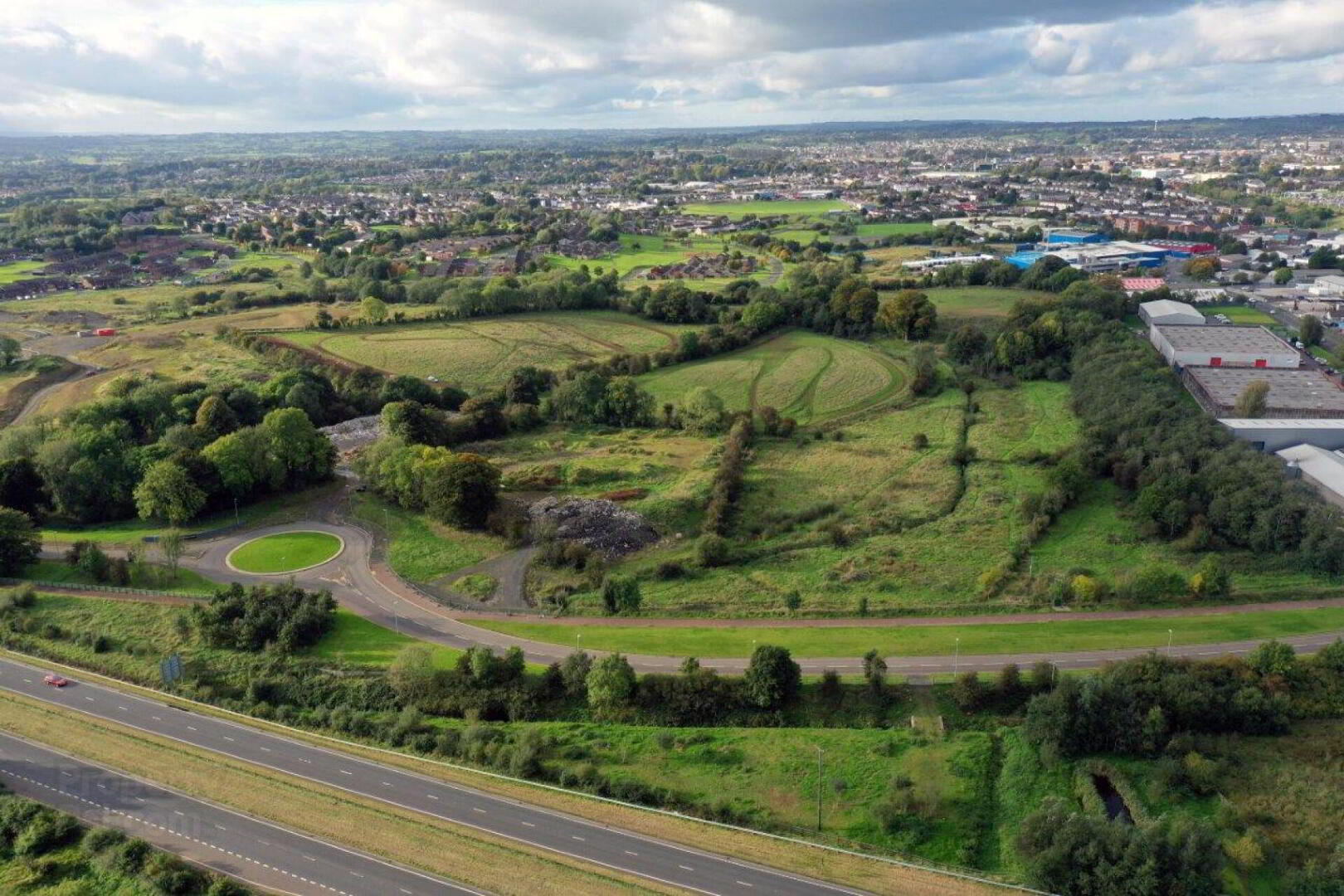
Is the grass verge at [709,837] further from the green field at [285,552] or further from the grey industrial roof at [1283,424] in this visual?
the grey industrial roof at [1283,424]

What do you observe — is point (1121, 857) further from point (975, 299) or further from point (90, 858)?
point (975, 299)

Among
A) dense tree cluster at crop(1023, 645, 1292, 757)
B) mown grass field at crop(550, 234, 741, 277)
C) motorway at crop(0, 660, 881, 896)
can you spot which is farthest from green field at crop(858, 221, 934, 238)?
motorway at crop(0, 660, 881, 896)

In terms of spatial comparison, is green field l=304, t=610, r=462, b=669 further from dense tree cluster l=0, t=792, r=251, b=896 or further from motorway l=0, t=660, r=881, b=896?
dense tree cluster l=0, t=792, r=251, b=896

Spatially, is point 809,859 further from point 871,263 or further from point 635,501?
point 871,263

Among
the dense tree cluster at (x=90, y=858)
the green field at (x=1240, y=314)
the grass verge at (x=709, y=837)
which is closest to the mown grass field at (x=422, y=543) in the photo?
the grass verge at (x=709, y=837)

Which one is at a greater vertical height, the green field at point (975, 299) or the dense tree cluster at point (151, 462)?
the green field at point (975, 299)

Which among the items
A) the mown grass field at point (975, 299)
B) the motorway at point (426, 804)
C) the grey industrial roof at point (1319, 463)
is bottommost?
the motorway at point (426, 804)

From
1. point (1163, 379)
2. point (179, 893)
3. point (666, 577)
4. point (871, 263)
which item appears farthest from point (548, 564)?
point (871, 263)

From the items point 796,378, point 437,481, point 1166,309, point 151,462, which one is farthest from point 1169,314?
point 151,462
